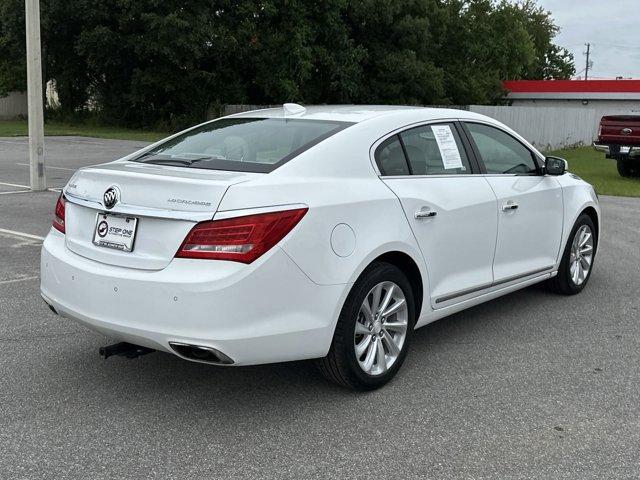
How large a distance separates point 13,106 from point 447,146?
54.1 m

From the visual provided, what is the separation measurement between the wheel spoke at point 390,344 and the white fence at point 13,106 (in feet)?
175

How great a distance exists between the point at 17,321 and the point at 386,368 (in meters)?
2.84

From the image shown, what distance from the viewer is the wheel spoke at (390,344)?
4.21 metres

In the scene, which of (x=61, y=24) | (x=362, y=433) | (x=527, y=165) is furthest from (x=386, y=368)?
(x=61, y=24)

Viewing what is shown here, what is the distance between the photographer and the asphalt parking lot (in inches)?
131

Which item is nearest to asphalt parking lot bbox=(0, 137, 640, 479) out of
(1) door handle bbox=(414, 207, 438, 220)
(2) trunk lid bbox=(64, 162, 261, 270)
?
(2) trunk lid bbox=(64, 162, 261, 270)

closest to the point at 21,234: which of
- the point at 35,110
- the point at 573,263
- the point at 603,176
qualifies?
the point at 35,110

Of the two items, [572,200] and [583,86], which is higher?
[583,86]

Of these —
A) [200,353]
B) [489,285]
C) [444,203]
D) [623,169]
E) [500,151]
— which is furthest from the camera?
[623,169]

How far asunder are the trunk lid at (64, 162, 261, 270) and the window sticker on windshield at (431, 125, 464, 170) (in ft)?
5.30

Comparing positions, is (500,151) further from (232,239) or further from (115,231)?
(115,231)

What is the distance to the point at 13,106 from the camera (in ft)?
174

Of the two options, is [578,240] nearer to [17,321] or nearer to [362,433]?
[362,433]

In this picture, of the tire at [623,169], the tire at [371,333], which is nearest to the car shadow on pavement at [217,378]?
the tire at [371,333]
